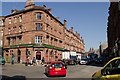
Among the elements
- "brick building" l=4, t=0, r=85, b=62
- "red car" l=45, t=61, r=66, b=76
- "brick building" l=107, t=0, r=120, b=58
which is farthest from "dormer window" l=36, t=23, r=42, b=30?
"red car" l=45, t=61, r=66, b=76

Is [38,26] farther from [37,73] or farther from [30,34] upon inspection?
[37,73]

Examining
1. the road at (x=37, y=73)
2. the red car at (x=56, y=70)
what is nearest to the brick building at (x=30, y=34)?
the road at (x=37, y=73)

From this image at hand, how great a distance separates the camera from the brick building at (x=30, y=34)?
5366 centimetres

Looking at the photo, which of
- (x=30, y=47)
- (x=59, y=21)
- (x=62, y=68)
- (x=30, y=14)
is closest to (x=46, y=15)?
(x=30, y=14)

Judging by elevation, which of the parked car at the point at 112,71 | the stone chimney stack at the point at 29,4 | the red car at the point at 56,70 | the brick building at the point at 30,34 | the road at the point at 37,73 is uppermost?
the stone chimney stack at the point at 29,4

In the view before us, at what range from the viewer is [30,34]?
54.3 metres

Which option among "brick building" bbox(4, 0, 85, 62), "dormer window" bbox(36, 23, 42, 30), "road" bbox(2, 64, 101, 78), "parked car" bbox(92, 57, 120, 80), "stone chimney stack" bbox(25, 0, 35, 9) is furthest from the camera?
"stone chimney stack" bbox(25, 0, 35, 9)

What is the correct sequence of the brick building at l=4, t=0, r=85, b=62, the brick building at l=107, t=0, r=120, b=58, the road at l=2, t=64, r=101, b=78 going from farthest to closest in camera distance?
the brick building at l=4, t=0, r=85, b=62 < the brick building at l=107, t=0, r=120, b=58 < the road at l=2, t=64, r=101, b=78

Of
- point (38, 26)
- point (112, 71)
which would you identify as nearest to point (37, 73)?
point (112, 71)

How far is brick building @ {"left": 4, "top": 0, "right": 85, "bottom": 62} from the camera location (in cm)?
5366

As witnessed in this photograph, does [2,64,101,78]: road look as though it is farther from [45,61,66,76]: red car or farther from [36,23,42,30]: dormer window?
[36,23,42,30]: dormer window

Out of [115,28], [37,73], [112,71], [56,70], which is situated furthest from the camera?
[115,28]

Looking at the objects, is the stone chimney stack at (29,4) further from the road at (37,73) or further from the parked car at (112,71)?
the parked car at (112,71)

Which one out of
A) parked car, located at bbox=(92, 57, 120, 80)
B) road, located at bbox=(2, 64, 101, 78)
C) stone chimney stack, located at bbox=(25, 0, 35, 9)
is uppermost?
stone chimney stack, located at bbox=(25, 0, 35, 9)
